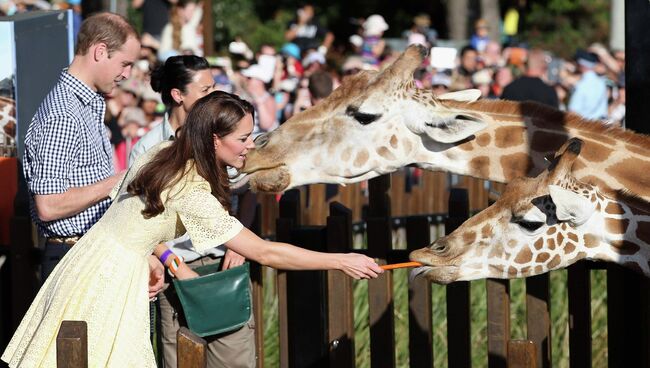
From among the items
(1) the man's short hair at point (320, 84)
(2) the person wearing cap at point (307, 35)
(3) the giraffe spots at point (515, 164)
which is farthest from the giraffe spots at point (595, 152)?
(2) the person wearing cap at point (307, 35)

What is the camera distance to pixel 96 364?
4.71 meters

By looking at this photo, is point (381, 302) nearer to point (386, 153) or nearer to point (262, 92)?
point (386, 153)

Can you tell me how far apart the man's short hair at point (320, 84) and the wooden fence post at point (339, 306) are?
476cm

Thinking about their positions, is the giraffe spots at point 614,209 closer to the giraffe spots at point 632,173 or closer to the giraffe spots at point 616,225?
the giraffe spots at point 616,225

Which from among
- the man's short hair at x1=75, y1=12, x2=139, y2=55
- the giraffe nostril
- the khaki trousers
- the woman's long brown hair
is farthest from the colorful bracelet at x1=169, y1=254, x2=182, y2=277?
the man's short hair at x1=75, y1=12, x2=139, y2=55

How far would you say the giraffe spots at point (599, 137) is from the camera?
18.7 feet

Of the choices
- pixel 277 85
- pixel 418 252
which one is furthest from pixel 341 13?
pixel 418 252

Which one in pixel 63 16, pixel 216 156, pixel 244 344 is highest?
pixel 63 16

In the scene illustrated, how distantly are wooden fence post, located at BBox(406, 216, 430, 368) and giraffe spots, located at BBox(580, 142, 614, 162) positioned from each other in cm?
86

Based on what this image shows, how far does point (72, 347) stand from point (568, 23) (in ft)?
82.9

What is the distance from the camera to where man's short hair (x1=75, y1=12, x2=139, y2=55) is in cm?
557

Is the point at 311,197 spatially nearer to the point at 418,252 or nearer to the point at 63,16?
the point at 63,16

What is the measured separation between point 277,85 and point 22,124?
Answer: 7098 millimetres

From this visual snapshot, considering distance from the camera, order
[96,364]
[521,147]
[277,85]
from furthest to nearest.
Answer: [277,85]
[521,147]
[96,364]
